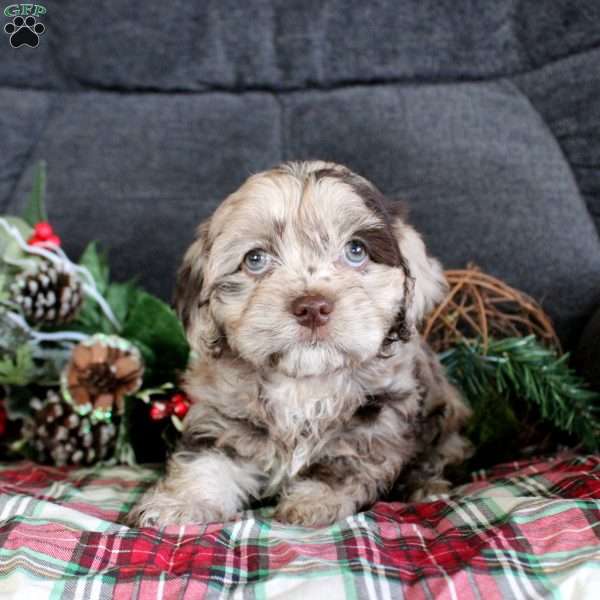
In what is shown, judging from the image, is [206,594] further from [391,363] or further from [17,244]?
[17,244]

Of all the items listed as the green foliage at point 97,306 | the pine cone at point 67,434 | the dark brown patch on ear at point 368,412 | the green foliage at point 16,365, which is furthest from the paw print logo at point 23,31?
the dark brown patch on ear at point 368,412

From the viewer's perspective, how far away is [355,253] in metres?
2.22

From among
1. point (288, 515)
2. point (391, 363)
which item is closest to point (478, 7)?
point (391, 363)

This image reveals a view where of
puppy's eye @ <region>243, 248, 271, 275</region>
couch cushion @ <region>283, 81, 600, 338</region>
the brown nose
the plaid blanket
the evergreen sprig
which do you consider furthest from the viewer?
couch cushion @ <region>283, 81, 600, 338</region>

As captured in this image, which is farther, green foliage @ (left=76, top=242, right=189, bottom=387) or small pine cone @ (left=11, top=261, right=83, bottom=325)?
green foliage @ (left=76, top=242, right=189, bottom=387)

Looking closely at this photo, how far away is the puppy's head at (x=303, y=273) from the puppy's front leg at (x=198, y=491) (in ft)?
1.18

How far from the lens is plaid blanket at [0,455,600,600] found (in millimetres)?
1592

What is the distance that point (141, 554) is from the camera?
1.79 m

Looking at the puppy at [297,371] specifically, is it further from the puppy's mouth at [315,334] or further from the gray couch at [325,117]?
the gray couch at [325,117]

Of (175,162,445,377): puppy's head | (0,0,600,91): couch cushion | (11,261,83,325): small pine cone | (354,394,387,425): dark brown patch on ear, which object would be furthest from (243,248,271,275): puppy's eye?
(0,0,600,91): couch cushion

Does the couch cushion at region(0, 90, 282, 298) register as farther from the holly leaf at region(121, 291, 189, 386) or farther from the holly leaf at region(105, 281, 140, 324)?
the holly leaf at region(121, 291, 189, 386)

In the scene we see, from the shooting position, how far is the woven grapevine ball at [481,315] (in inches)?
117

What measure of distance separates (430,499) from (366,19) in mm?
2621

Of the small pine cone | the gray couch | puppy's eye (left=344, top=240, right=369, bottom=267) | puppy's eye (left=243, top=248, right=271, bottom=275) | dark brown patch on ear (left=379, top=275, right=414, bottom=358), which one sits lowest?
the small pine cone
